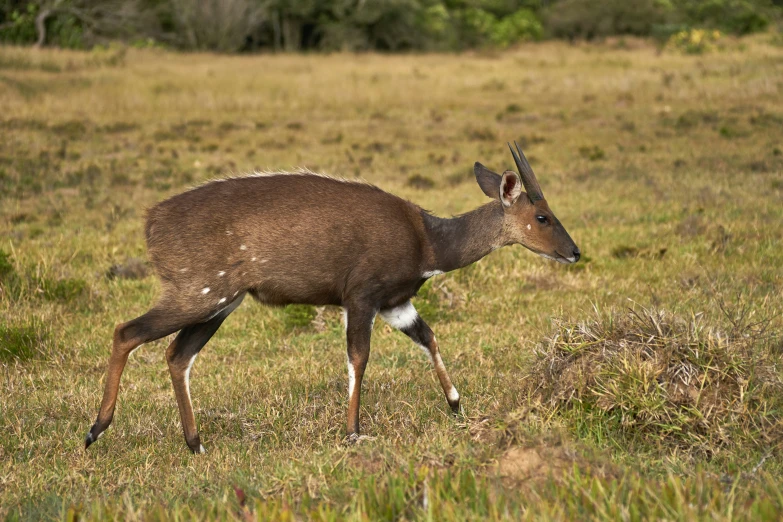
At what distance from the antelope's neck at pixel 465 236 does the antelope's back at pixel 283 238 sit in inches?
8.7

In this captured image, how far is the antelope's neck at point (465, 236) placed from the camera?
615 cm

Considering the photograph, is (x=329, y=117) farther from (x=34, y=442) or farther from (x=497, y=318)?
(x=34, y=442)

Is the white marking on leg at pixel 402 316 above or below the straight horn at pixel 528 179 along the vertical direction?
below

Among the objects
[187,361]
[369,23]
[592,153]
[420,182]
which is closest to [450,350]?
[187,361]

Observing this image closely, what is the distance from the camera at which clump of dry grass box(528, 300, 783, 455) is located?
5.01m

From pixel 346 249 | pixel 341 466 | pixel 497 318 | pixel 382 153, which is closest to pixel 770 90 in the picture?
pixel 382 153

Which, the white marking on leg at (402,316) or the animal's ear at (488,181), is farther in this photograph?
the animal's ear at (488,181)

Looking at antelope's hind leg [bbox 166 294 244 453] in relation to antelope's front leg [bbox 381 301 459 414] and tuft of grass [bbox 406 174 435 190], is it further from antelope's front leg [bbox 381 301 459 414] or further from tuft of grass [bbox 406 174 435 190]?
tuft of grass [bbox 406 174 435 190]

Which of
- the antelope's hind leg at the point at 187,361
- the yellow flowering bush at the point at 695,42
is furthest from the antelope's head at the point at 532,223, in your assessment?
the yellow flowering bush at the point at 695,42

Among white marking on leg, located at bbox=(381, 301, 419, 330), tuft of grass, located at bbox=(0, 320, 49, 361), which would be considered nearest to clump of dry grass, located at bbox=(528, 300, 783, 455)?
white marking on leg, located at bbox=(381, 301, 419, 330)

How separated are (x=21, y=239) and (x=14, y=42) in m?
27.3

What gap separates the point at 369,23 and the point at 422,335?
42696mm

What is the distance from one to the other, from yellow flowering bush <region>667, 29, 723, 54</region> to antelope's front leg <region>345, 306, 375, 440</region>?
100ft

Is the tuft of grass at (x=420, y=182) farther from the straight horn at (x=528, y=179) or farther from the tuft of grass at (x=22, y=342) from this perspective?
the straight horn at (x=528, y=179)
